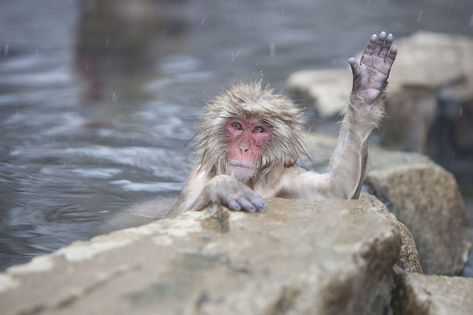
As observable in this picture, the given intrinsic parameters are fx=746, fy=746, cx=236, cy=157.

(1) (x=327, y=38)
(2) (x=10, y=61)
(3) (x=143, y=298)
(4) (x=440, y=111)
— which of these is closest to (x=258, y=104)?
(3) (x=143, y=298)

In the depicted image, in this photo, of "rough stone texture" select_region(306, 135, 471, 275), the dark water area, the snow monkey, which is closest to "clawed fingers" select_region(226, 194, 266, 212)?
the snow monkey

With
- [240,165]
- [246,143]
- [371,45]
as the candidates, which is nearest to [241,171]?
[240,165]

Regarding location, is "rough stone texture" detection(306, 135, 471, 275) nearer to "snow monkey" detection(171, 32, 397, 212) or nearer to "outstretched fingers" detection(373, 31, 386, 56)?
"snow monkey" detection(171, 32, 397, 212)

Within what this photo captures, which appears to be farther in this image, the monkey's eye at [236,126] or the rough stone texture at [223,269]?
the monkey's eye at [236,126]

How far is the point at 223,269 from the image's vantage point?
2.62m

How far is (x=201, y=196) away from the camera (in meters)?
3.59

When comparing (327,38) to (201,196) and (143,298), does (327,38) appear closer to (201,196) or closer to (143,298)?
(201,196)

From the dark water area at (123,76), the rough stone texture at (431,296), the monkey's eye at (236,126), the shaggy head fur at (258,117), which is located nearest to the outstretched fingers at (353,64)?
the shaggy head fur at (258,117)

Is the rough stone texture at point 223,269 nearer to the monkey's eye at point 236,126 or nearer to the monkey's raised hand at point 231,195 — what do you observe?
the monkey's raised hand at point 231,195

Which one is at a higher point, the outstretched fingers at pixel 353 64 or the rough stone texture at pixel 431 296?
the outstretched fingers at pixel 353 64

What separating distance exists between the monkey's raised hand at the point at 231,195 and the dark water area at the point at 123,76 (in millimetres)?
1084

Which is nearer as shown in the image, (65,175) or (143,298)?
(143,298)

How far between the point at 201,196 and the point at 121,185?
1.94 m

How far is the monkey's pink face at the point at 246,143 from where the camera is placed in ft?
12.7
